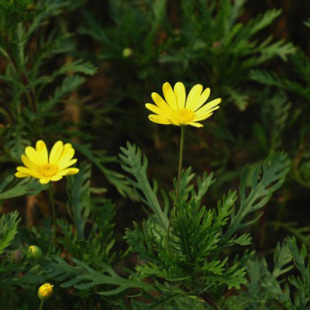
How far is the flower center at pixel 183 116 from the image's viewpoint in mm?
1555

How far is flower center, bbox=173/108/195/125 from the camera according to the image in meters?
1.56

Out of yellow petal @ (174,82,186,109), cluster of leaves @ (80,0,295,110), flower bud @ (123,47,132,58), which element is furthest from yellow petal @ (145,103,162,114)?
flower bud @ (123,47,132,58)

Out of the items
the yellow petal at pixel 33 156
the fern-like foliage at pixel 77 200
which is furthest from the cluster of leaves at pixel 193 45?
the yellow petal at pixel 33 156

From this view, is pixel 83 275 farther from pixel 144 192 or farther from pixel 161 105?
pixel 161 105

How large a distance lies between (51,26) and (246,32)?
140 cm

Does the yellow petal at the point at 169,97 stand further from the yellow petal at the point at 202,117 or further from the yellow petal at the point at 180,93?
the yellow petal at the point at 202,117

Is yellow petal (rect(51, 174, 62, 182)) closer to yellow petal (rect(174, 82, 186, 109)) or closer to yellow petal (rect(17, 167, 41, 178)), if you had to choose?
yellow petal (rect(17, 167, 41, 178))

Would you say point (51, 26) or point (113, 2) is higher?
point (113, 2)

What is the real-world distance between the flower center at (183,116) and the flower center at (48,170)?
1.36ft

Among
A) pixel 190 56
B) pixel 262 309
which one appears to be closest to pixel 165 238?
pixel 262 309

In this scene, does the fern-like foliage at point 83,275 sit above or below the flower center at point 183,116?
below

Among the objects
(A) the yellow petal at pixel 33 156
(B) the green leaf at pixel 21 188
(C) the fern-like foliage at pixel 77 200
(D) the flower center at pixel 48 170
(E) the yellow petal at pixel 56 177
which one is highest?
(E) the yellow petal at pixel 56 177

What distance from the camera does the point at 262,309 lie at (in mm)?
1718

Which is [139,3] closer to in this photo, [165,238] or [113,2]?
[113,2]
